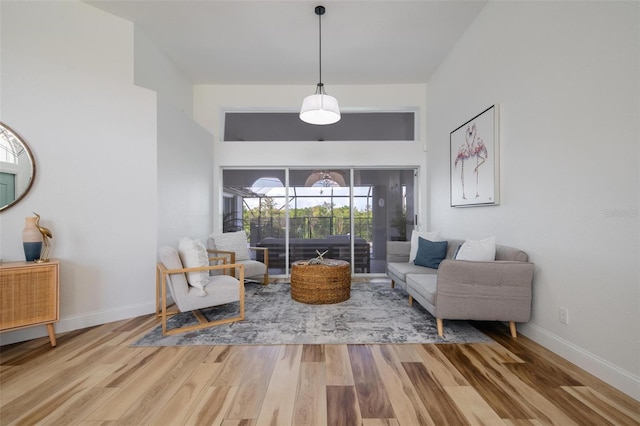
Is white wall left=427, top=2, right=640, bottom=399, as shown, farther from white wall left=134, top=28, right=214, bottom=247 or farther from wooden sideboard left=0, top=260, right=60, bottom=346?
wooden sideboard left=0, top=260, right=60, bottom=346

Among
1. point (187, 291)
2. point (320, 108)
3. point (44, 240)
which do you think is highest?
point (320, 108)

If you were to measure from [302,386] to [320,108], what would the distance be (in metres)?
2.54

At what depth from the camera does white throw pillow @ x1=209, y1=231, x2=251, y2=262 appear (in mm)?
4352

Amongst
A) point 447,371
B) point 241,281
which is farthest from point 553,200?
point 241,281

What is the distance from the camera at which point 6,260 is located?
2.49 m

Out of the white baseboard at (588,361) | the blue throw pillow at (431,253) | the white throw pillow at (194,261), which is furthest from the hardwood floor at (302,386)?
the blue throw pillow at (431,253)

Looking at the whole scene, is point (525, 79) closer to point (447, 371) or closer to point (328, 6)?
point (328, 6)

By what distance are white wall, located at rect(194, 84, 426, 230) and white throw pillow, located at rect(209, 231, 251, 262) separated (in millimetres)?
1110

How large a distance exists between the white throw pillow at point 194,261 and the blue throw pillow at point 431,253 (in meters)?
2.76

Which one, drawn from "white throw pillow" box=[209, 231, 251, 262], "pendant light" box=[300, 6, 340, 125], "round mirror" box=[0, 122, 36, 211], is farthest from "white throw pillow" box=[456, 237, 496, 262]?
"round mirror" box=[0, 122, 36, 211]

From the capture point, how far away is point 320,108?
289cm

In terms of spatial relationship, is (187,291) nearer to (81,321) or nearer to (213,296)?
(213,296)

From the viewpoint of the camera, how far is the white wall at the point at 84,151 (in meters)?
2.61

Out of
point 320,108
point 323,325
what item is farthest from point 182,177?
point 323,325
